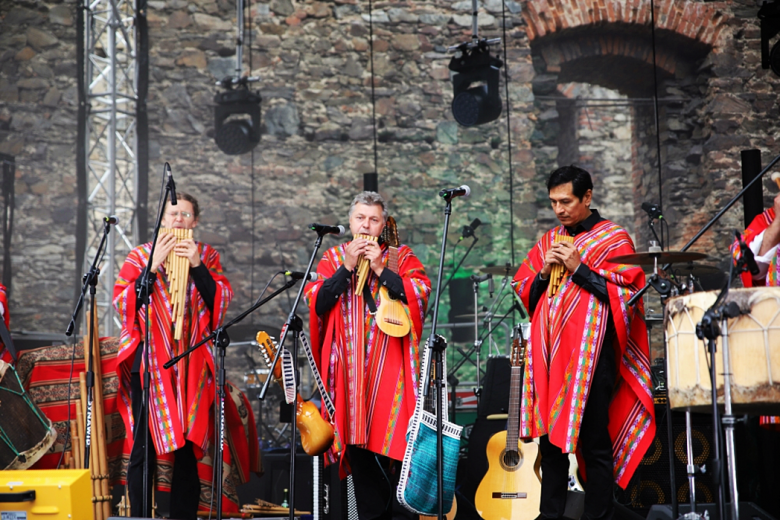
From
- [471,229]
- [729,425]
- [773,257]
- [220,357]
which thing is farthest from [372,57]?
[729,425]

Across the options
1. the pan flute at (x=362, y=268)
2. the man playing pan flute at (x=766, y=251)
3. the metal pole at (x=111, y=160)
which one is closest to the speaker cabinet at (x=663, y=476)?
the man playing pan flute at (x=766, y=251)

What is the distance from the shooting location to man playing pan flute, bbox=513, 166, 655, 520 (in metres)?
3.51

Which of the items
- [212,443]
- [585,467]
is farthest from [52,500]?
[585,467]

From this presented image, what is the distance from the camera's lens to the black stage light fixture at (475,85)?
745 cm

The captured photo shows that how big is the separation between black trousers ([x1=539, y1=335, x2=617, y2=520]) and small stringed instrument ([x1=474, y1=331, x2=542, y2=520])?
0.93m

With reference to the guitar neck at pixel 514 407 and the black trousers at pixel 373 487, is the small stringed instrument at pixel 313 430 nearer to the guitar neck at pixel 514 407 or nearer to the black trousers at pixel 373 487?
the black trousers at pixel 373 487

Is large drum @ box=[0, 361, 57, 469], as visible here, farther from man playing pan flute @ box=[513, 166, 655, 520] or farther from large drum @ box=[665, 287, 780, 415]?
large drum @ box=[665, 287, 780, 415]

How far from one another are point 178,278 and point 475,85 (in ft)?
14.0

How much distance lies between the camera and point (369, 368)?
3953mm

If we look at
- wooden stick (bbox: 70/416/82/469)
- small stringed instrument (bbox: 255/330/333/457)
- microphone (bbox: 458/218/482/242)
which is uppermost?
microphone (bbox: 458/218/482/242)

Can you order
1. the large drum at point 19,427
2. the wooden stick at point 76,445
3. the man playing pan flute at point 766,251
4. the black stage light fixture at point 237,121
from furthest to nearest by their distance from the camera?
the black stage light fixture at point 237,121, the wooden stick at point 76,445, the large drum at point 19,427, the man playing pan flute at point 766,251

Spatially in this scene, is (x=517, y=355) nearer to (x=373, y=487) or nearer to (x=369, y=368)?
(x=369, y=368)

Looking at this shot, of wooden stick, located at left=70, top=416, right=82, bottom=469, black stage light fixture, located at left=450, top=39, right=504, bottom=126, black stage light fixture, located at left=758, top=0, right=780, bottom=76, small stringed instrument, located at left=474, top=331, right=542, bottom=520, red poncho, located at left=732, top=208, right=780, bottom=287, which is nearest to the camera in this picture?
red poncho, located at left=732, top=208, right=780, bottom=287

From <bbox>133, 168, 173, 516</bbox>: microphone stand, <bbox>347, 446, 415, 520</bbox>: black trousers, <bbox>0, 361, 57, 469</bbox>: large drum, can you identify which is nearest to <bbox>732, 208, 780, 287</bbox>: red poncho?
<bbox>347, 446, 415, 520</bbox>: black trousers
